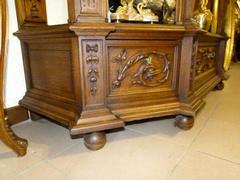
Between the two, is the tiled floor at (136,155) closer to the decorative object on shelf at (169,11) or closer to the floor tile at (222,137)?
the floor tile at (222,137)

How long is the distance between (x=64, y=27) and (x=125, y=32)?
24 centimetres

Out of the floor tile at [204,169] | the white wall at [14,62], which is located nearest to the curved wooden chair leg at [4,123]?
the white wall at [14,62]

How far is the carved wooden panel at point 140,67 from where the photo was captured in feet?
2.88

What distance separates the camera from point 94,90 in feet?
2.73

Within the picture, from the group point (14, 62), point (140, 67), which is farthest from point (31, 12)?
point (140, 67)

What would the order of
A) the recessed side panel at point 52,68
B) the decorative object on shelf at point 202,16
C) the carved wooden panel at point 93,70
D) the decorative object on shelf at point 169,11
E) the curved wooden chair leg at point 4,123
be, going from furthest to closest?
the decorative object on shelf at point 202,16, the decorative object on shelf at point 169,11, the recessed side panel at point 52,68, the carved wooden panel at point 93,70, the curved wooden chair leg at point 4,123

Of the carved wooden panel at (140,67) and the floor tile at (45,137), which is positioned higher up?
the carved wooden panel at (140,67)

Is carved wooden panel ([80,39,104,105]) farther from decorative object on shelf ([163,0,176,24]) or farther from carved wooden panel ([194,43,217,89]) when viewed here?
carved wooden panel ([194,43,217,89])

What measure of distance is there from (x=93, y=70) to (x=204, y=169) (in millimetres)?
547

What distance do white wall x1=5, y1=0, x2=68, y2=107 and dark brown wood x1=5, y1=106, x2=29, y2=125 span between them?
0.09ft

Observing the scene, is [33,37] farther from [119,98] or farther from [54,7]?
[119,98]

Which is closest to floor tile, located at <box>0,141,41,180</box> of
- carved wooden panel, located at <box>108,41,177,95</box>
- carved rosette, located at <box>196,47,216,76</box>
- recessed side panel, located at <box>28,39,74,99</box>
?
recessed side panel, located at <box>28,39,74,99</box>

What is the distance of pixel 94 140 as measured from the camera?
2.75 ft

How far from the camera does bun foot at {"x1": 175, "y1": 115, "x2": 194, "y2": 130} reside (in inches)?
40.0
